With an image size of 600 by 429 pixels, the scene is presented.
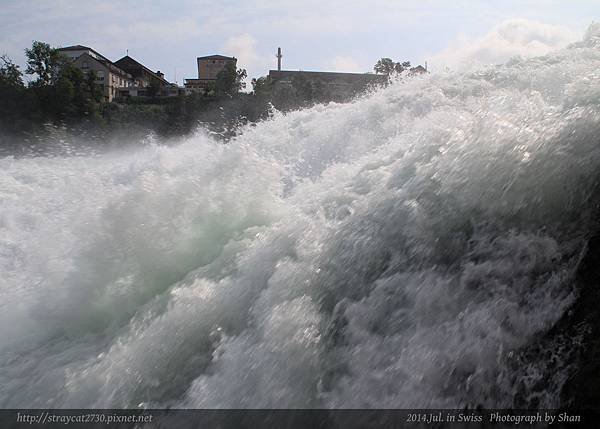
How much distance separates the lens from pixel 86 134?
1375 inches

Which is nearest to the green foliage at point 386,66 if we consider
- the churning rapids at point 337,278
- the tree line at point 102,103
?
the tree line at point 102,103

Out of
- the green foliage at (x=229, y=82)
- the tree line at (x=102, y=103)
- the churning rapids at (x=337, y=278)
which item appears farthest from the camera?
the green foliage at (x=229, y=82)

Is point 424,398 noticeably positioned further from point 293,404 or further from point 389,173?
point 389,173

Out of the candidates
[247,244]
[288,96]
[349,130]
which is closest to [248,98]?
[288,96]

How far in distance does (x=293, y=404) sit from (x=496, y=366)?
117 centimetres

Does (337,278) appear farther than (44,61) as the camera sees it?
No

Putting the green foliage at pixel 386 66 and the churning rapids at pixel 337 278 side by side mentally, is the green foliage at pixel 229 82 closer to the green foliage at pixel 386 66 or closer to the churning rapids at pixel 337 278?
the green foliage at pixel 386 66

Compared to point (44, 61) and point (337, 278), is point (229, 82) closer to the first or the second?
point (44, 61)

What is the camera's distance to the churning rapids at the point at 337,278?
111 inches

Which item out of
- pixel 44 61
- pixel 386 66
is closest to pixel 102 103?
pixel 44 61

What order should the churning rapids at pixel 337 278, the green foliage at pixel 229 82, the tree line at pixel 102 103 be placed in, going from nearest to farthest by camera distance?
the churning rapids at pixel 337 278, the tree line at pixel 102 103, the green foliage at pixel 229 82

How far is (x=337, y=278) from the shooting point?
356cm

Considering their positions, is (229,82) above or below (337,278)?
above

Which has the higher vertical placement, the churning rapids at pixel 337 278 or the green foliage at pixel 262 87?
the green foliage at pixel 262 87
